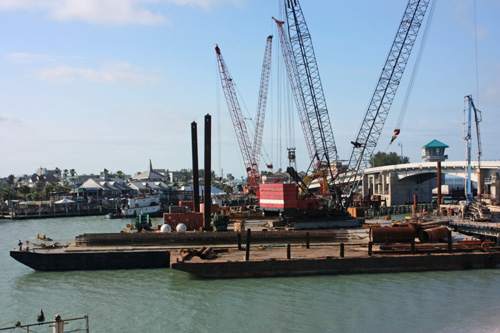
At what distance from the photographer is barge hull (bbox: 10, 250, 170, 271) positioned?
123ft

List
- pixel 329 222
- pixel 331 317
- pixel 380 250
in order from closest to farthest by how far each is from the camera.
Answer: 1. pixel 331 317
2. pixel 380 250
3. pixel 329 222

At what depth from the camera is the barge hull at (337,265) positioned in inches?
1323

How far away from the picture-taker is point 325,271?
113 feet

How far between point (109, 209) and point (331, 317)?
98560 mm

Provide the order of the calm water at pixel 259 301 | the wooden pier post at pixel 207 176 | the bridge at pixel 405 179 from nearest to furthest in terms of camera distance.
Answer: the calm water at pixel 259 301
the wooden pier post at pixel 207 176
the bridge at pixel 405 179

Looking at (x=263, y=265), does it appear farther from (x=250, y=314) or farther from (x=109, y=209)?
(x=109, y=209)

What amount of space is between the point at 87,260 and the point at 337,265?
19503 millimetres

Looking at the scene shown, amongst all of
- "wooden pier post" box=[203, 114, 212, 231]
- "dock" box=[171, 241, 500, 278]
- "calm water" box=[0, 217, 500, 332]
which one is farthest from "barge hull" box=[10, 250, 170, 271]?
"wooden pier post" box=[203, 114, 212, 231]

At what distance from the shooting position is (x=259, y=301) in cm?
2889

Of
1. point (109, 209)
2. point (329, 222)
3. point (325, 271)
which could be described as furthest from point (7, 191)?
point (325, 271)

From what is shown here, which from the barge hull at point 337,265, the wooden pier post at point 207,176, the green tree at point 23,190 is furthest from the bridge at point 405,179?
the green tree at point 23,190

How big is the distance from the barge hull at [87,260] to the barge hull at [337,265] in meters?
6.35

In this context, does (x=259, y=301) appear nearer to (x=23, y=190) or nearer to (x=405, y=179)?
(x=405, y=179)

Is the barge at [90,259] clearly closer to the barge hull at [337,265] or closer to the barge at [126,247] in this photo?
the barge at [126,247]
